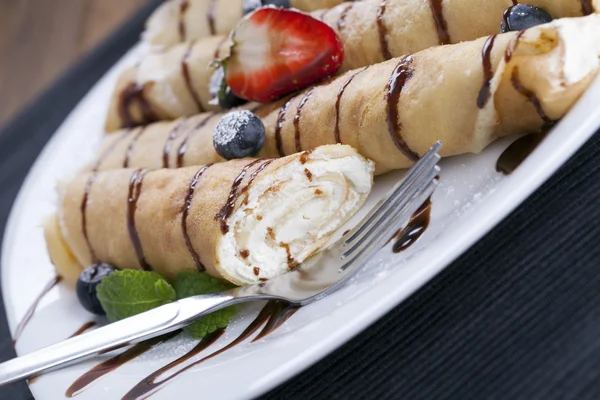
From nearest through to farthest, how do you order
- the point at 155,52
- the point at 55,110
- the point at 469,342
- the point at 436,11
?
the point at 469,342 → the point at 436,11 → the point at 155,52 → the point at 55,110

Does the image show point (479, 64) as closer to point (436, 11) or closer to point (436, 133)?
point (436, 133)

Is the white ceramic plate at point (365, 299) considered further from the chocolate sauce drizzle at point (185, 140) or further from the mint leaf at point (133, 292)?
the chocolate sauce drizzle at point (185, 140)

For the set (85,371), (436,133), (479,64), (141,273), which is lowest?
(85,371)

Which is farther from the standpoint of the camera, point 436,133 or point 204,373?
point 436,133

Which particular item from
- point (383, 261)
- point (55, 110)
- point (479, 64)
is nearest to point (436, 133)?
point (479, 64)

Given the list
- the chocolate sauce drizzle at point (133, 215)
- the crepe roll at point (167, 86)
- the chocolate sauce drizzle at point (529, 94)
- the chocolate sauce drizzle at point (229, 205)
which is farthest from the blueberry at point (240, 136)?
the chocolate sauce drizzle at point (529, 94)

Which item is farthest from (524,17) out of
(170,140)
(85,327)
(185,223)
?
(85,327)

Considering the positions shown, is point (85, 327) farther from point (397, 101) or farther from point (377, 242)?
point (397, 101)
